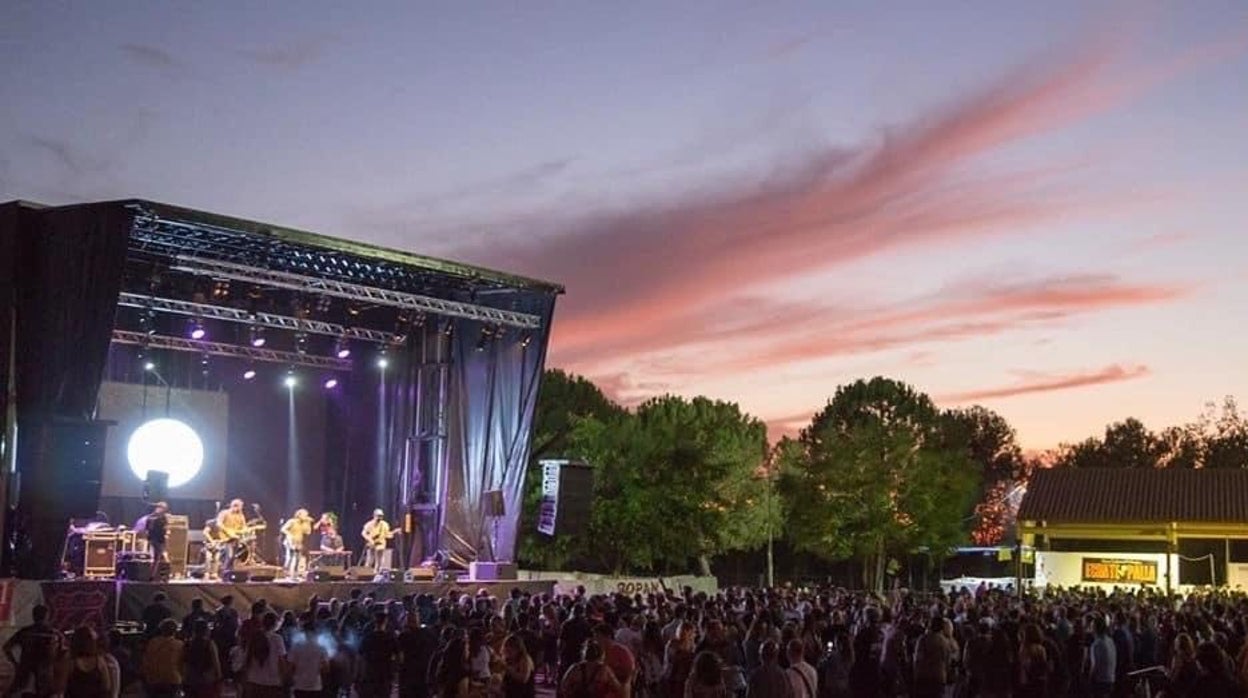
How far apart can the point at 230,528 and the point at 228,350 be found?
5.02 metres

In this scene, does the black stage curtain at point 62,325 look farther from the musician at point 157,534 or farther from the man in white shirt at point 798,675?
the man in white shirt at point 798,675

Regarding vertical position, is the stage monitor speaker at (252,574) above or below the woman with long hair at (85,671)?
below

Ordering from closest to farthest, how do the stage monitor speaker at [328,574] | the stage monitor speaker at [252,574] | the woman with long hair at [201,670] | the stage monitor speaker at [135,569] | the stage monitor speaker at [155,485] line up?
1. the woman with long hair at [201,670]
2. the stage monitor speaker at [135,569]
3. the stage monitor speaker at [252,574]
4. the stage monitor speaker at [328,574]
5. the stage monitor speaker at [155,485]

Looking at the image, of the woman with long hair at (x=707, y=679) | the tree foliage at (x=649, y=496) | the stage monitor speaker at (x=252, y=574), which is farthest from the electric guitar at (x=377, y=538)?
the woman with long hair at (x=707, y=679)

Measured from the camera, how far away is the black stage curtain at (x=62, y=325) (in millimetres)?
21625

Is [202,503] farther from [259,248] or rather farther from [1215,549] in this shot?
[1215,549]

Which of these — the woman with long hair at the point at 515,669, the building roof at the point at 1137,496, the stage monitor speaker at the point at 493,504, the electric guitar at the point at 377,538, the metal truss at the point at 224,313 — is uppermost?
the metal truss at the point at 224,313

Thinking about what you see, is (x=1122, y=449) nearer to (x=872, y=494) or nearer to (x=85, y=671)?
(x=872, y=494)

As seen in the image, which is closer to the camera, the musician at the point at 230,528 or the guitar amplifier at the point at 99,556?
the guitar amplifier at the point at 99,556

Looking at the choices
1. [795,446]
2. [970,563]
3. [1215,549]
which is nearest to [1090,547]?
[1215,549]

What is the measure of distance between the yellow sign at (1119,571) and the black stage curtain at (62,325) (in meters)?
30.6

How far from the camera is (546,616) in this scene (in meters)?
17.6

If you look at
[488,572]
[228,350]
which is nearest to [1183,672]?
[488,572]

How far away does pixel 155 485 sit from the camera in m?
26.1
